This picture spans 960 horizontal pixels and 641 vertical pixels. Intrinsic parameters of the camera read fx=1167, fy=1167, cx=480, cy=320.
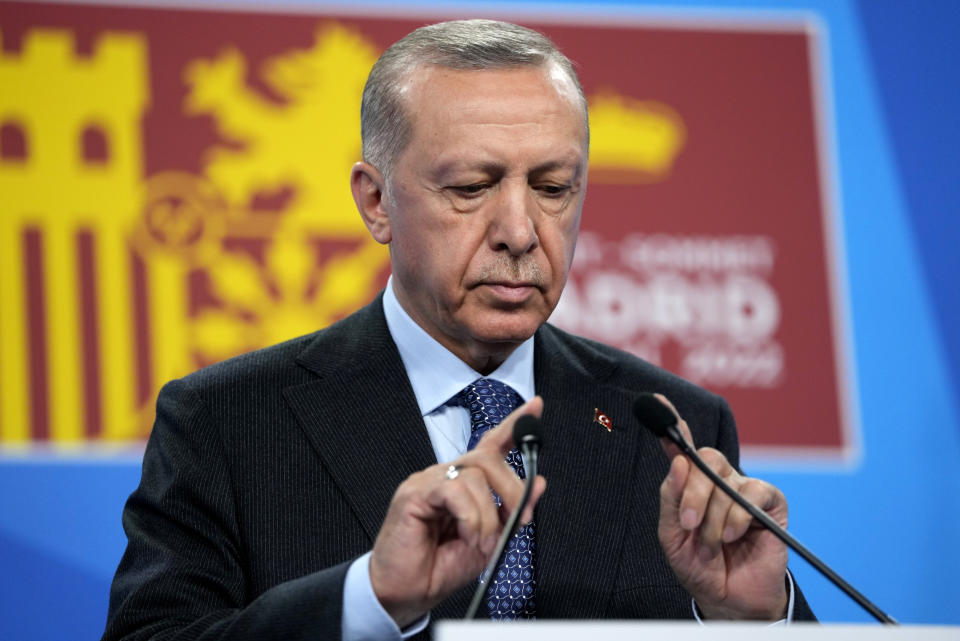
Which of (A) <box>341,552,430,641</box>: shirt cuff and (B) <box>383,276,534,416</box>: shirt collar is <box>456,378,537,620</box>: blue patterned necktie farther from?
(A) <box>341,552,430,641</box>: shirt cuff

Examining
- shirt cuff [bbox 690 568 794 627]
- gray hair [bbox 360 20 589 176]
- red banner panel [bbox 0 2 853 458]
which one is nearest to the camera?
shirt cuff [bbox 690 568 794 627]

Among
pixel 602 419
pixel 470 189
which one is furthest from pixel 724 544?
pixel 470 189

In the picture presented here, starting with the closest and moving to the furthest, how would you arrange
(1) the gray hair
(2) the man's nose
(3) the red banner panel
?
(2) the man's nose < (1) the gray hair < (3) the red banner panel

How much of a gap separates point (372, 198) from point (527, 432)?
32.9 inches

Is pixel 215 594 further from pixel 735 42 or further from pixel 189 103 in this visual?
pixel 735 42

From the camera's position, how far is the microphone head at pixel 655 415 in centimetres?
157

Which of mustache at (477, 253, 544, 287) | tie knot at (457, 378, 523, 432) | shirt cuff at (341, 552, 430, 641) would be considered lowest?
shirt cuff at (341, 552, 430, 641)

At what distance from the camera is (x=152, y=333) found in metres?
2.95

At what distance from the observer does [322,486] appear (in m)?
1.94

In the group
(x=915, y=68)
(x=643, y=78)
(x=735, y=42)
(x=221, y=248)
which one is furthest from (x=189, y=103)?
(x=915, y=68)

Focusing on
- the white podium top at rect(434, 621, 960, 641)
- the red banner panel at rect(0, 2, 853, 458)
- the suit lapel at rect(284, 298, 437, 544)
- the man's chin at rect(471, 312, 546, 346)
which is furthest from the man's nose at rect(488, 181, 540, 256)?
the red banner panel at rect(0, 2, 853, 458)

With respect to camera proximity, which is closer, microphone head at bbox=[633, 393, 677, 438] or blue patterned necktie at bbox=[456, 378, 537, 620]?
microphone head at bbox=[633, 393, 677, 438]

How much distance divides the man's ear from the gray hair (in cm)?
2

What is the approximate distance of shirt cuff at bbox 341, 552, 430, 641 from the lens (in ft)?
4.92
